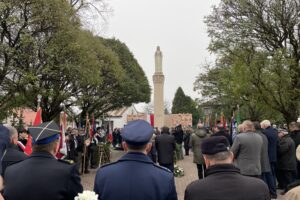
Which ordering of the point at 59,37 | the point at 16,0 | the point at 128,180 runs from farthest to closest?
1. the point at 59,37
2. the point at 16,0
3. the point at 128,180

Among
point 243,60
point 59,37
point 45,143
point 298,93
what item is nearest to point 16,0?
point 59,37

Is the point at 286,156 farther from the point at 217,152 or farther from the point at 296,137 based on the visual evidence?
the point at 217,152

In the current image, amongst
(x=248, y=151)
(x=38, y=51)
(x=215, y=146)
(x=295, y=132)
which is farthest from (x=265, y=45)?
(x=215, y=146)

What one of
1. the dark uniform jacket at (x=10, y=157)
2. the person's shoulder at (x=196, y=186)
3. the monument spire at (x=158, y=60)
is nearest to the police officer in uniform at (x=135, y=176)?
the person's shoulder at (x=196, y=186)

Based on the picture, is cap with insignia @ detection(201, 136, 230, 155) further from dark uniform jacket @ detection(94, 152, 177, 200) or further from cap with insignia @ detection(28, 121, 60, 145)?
cap with insignia @ detection(28, 121, 60, 145)

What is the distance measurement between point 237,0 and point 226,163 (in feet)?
73.0

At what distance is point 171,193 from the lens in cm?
408

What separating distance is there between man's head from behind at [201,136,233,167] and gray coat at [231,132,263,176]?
587 centimetres

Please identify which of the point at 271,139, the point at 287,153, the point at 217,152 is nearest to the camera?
the point at 217,152

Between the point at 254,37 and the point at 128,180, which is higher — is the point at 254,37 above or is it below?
above

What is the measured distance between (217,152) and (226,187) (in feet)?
1.06

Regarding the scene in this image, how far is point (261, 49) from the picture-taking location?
25.2m

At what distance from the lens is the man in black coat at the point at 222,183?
400 centimetres

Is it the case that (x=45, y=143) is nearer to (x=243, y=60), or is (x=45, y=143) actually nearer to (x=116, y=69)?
(x=243, y=60)
